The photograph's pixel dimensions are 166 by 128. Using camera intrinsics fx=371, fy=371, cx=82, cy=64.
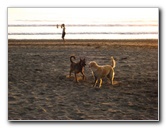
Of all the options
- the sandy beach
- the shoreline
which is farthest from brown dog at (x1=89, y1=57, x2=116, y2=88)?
the shoreline

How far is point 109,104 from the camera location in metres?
3.67

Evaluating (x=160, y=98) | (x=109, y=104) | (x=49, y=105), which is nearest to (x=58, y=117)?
(x=49, y=105)

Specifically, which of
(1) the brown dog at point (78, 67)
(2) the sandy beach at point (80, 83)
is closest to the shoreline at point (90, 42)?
(2) the sandy beach at point (80, 83)

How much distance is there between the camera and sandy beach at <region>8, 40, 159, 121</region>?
12.0ft

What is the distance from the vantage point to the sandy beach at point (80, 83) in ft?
12.0

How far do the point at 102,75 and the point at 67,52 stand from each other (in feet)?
1.45

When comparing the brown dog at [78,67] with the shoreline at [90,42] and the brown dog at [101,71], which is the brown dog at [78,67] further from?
the shoreline at [90,42]
